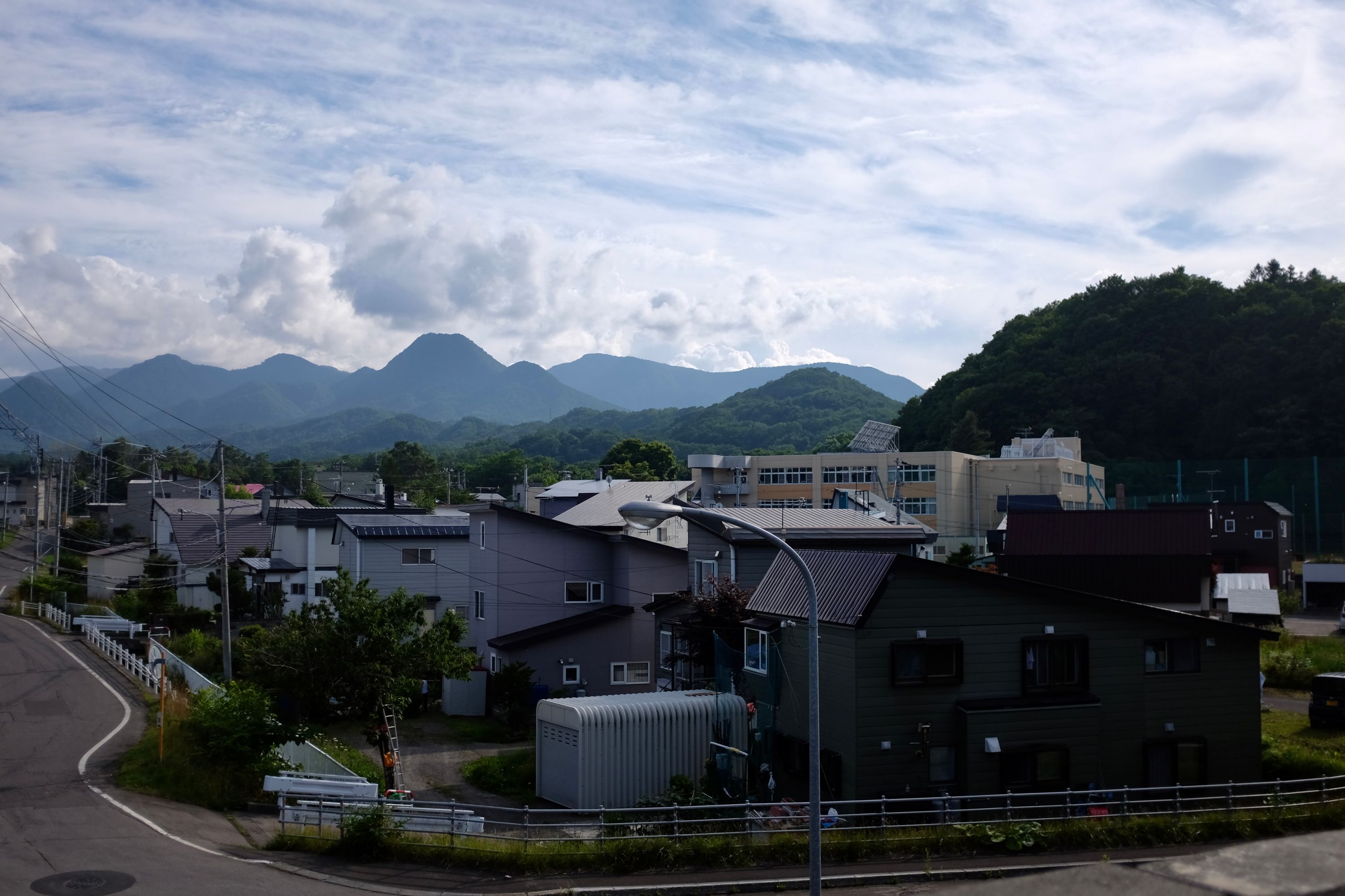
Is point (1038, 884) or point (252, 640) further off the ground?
point (1038, 884)

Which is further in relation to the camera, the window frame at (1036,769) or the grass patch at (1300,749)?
the grass patch at (1300,749)

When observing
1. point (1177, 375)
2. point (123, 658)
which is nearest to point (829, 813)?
point (123, 658)

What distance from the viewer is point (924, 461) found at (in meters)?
73.9

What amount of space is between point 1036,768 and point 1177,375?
8725cm

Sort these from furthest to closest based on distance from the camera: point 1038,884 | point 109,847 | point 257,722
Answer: point 257,722, point 109,847, point 1038,884

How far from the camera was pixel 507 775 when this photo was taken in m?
24.3

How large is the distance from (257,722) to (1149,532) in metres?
28.7

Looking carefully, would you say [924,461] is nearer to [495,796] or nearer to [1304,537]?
[1304,537]

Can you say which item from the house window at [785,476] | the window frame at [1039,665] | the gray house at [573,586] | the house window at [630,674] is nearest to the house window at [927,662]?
the window frame at [1039,665]

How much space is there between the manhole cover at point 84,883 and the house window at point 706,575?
50.1 ft

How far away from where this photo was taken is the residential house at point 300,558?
4722cm

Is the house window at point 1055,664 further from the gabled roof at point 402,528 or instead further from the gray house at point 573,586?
the gabled roof at point 402,528

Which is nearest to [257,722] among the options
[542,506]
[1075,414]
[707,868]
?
[707,868]

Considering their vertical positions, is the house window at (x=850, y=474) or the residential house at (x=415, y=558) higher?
the house window at (x=850, y=474)
